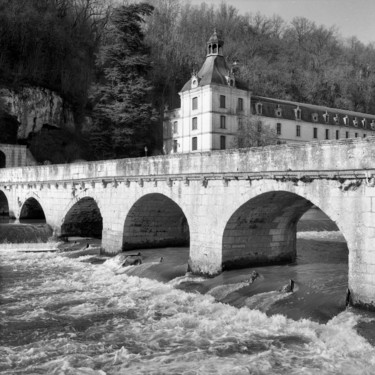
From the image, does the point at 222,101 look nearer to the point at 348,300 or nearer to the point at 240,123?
the point at 240,123

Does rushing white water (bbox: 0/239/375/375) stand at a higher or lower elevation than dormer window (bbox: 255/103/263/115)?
lower

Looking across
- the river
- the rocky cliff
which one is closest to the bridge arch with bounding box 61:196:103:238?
the river

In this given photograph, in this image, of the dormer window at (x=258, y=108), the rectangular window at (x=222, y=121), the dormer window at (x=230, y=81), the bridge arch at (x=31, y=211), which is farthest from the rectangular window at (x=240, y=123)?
the bridge arch at (x=31, y=211)

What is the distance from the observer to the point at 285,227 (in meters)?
16.0

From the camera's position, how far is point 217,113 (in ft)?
142

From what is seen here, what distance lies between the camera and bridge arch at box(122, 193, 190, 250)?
1931cm

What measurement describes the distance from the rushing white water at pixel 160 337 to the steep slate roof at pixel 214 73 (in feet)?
106

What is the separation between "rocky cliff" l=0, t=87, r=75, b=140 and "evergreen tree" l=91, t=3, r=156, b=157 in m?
4.21

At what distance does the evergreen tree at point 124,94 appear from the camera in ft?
125

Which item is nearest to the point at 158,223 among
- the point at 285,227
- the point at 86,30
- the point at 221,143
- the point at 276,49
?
the point at 285,227

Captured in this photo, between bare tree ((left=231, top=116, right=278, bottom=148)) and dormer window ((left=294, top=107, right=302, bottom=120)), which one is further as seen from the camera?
dormer window ((left=294, top=107, right=302, bottom=120))

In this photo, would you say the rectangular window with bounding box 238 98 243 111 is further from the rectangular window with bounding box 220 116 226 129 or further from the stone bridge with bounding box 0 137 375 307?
the stone bridge with bounding box 0 137 375 307

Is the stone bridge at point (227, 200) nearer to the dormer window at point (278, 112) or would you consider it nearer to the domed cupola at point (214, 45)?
the domed cupola at point (214, 45)

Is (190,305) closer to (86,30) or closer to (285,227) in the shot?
(285,227)
